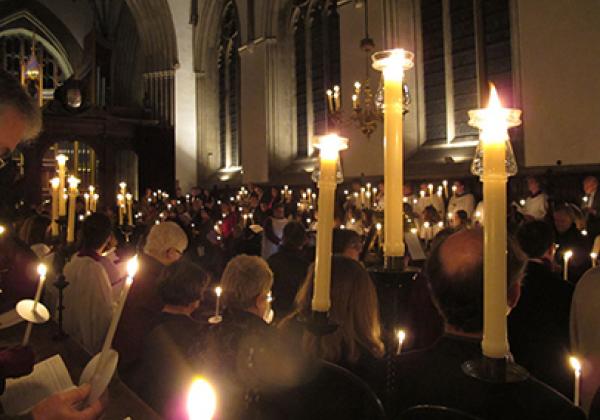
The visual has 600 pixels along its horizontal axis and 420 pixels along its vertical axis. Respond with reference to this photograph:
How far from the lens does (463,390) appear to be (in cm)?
138

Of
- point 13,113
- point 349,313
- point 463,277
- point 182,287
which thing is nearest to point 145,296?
point 182,287

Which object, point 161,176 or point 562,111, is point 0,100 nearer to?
point 562,111

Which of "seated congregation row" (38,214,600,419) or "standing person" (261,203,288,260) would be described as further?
"standing person" (261,203,288,260)

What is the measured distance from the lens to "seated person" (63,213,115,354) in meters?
3.37

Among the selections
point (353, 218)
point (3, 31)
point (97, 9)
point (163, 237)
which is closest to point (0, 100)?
point (163, 237)

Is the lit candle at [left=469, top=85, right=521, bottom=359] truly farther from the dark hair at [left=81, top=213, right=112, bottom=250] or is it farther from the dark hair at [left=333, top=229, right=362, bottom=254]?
the dark hair at [left=81, top=213, right=112, bottom=250]

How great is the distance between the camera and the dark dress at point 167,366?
225 cm

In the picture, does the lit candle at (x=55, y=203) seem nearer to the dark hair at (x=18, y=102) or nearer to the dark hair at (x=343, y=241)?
the dark hair at (x=343, y=241)

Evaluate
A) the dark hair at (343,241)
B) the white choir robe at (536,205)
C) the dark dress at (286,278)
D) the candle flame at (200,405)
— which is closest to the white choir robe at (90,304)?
the dark dress at (286,278)

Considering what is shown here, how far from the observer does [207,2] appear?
58.0 ft

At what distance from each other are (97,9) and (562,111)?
21725mm

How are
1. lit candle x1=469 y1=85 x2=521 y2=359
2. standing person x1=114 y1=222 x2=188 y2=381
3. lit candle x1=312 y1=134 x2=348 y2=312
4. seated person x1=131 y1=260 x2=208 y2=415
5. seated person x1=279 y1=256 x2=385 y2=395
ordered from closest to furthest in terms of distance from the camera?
lit candle x1=469 y1=85 x2=521 y2=359 → lit candle x1=312 y1=134 x2=348 y2=312 → seated person x1=279 y1=256 x2=385 y2=395 → seated person x1=131 y1=260 x2=208 y2=415 → standing person x1=114 y1=222 x2=188 y2=381

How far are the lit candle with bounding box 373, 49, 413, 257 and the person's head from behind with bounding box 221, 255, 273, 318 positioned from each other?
117cm

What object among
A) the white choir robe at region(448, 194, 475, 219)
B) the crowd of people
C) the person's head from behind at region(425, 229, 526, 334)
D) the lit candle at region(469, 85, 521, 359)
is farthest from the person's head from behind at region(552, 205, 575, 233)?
the white choir robe at region(448, 194, 475, 219)
